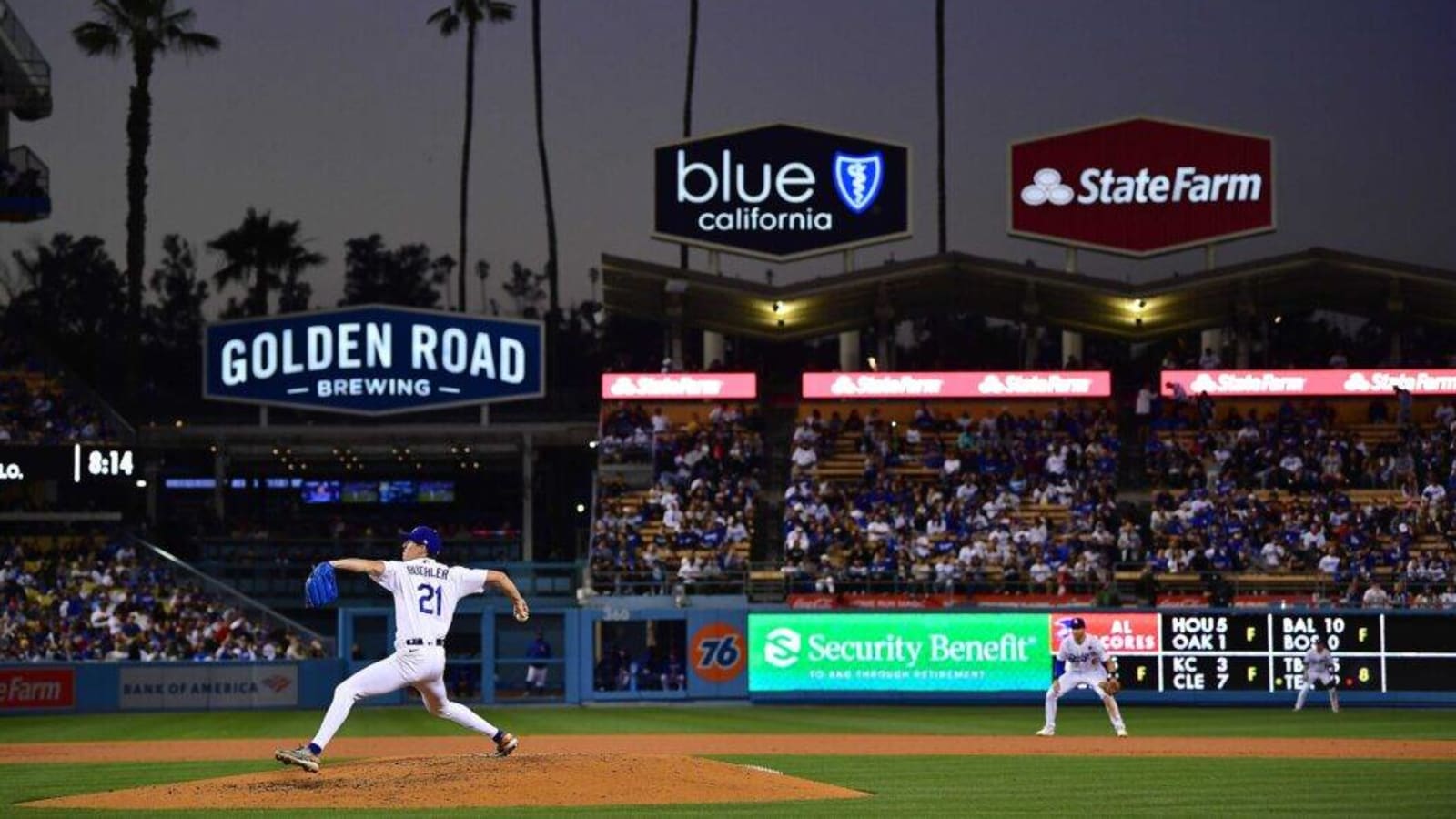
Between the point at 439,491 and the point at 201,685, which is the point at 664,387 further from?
the point at 201,685

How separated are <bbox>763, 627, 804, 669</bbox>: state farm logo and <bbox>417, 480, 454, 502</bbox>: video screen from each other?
20601 millimetres

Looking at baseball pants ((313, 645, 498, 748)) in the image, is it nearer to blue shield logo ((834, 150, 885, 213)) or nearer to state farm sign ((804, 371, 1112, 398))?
state farm sign ((804, 371, 1112, 398))

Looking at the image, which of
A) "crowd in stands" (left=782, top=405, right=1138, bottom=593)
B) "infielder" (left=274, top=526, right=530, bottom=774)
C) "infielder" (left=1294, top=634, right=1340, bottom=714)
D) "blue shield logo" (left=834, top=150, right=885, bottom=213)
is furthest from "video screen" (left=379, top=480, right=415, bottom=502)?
"infielder" (left=274, top=526, right=530, bottom=774)

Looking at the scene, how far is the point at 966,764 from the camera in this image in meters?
21.7

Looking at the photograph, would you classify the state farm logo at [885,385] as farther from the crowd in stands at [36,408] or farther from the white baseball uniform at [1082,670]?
the white baseball uniform at [1082,670]

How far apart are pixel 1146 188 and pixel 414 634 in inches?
1359

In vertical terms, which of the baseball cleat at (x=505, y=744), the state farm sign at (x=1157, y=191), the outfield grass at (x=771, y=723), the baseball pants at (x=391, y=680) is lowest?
the outfield grass at (x=771, y=723)

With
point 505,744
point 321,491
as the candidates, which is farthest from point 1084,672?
point 321,491

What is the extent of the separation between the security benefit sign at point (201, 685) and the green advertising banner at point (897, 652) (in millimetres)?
9559

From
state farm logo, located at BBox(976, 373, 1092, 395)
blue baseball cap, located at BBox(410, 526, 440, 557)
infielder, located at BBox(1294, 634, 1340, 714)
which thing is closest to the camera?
blue baseball cap, located at BBox(410, 526, 440, 557)

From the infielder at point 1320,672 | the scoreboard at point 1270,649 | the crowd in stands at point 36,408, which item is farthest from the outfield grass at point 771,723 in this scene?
the crowd in stands at point 36,408

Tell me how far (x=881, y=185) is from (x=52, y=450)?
20644 millimetres

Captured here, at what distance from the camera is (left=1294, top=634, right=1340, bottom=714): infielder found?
34156mm

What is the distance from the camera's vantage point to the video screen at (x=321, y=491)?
56250mm
